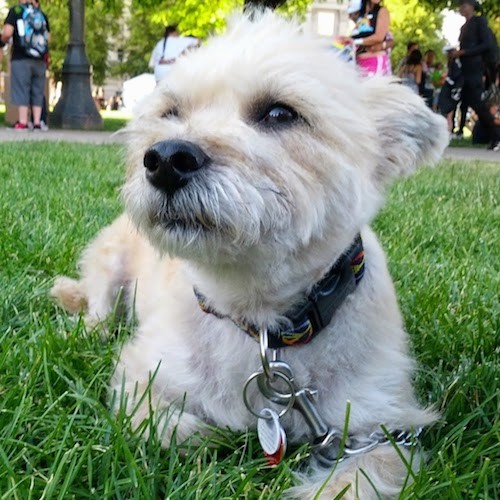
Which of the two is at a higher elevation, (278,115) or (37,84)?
(278,115)

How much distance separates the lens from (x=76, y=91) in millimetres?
19266

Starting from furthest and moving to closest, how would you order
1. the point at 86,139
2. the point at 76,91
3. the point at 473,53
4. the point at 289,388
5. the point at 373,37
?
the point at 76,91
the point at 473,53
the point at 86,139
the point at 373,37
the point at 289,388

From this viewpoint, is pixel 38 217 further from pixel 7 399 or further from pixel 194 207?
pixel 194 207

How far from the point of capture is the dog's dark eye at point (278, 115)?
221 cm

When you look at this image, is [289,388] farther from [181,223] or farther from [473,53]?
[473,53]

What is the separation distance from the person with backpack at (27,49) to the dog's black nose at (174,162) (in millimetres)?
13833

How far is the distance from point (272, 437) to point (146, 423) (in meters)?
0.37

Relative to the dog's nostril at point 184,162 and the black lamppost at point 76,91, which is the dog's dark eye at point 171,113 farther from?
the black lamppost at point 76,91

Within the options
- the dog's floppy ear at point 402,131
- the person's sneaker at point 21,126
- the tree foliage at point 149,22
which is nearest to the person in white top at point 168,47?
the person's sneaker at point 21,126

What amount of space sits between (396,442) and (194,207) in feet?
3.05

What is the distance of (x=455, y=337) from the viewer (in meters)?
3.03

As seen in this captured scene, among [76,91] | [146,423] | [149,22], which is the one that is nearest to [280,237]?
[146,423]

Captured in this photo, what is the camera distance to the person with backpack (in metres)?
14.5

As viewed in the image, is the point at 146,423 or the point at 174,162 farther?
the point at 146,423
